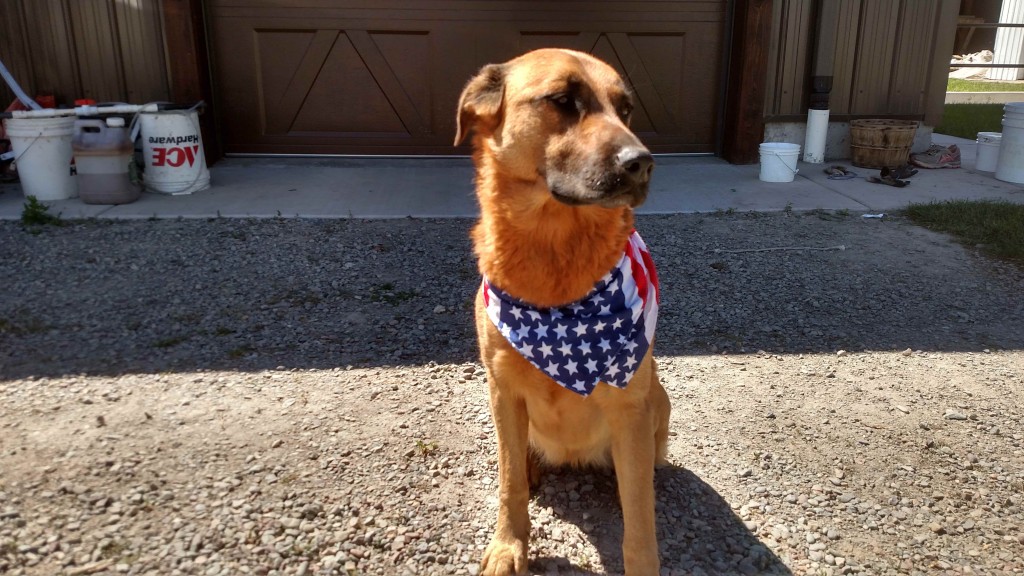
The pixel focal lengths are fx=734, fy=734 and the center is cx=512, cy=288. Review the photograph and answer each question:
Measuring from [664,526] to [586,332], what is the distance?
33.6 inches

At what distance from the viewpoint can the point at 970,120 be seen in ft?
38.6

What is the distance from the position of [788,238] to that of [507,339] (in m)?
4.17

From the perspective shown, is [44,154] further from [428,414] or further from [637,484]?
[637,484]

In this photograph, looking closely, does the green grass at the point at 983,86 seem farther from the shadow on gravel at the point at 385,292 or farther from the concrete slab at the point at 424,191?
the shadow on gravel at the point at 385,292

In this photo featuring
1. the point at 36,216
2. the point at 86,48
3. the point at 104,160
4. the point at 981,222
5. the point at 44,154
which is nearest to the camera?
the point at 36,216

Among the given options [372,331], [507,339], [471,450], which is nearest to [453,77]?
[372,331]

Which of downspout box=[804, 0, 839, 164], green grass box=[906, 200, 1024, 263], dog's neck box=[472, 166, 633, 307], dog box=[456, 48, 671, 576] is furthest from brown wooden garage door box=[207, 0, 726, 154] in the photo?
dog's neck box=[472, 166, 633, 307]

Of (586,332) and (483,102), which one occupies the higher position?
(483,102)

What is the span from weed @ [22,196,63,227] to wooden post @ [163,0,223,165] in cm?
194

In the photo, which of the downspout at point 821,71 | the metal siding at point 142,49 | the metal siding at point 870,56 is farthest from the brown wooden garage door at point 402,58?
the downspout at point 821,71

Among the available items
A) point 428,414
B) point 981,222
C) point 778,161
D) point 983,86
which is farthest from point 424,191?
point 983,86

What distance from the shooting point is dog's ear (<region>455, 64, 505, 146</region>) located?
232cm

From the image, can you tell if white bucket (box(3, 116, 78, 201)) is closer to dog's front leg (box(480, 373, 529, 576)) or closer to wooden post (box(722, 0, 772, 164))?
dog's front leg (box(480, 373, 529, 576))

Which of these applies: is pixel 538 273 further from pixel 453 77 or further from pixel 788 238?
pixel 453 77
